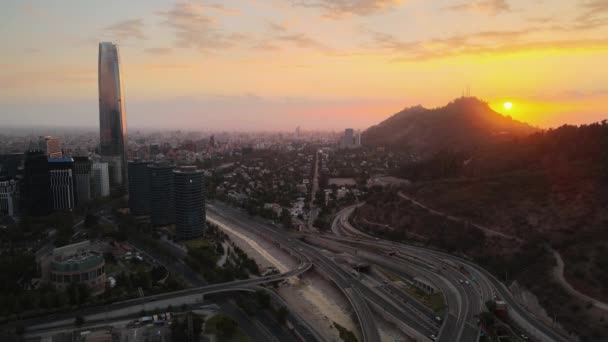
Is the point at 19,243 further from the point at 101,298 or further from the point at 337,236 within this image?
the point at 337,236

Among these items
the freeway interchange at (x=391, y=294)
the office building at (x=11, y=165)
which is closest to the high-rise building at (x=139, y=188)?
the office building at (x=11, y=165)

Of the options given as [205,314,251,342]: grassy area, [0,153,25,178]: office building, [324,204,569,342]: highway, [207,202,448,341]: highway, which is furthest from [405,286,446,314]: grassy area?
[0,153,25,178]: office building

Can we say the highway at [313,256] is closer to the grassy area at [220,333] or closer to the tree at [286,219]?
the tree at [286,219]

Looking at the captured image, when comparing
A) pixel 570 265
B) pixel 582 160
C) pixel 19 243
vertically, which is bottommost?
pixel 19 243

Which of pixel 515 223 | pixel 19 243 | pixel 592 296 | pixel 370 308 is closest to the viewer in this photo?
pixel 592 296

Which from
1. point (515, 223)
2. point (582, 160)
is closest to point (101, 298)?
point (515, 223)

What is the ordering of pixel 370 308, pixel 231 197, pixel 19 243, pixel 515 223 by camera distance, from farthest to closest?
pixel 231 197 < pixel 19 243 < pixel 515 223 < pixel 370 308

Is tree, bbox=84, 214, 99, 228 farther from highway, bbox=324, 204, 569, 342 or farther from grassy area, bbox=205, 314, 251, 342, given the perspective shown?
grassy area, bbox=205, 314, 251, 342
